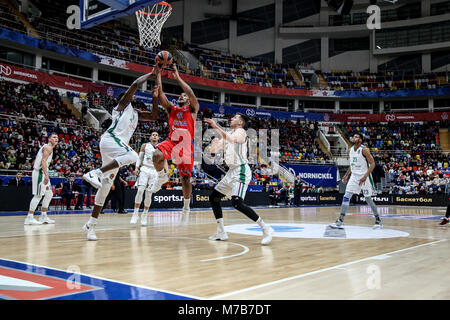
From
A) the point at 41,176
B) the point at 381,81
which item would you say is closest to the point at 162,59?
the point at 41,176

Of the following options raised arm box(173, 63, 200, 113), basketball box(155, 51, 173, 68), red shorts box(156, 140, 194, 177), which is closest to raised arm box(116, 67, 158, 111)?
basketball box(155, 51, 173, 68)

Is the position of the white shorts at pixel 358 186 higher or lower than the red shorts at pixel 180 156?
lower

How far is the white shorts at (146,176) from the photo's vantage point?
9.83 meters

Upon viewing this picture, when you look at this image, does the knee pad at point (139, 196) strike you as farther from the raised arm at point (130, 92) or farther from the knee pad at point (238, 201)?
the knee pad at point (238, 201)

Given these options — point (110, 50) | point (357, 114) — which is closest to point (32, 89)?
point (110, 50)

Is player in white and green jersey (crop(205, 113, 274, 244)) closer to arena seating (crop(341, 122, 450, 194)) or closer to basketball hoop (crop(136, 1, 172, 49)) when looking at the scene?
basketball hoop (crop(136, 1, 172, 49))

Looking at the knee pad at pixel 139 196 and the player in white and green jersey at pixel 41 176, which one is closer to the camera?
the player in white and green jersey at pixel 41 176

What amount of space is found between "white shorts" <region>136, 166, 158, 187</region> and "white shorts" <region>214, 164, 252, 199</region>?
3.91 m

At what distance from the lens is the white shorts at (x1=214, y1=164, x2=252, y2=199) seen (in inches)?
240

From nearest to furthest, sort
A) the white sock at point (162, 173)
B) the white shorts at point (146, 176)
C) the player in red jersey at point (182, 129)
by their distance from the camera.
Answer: the player in red jersey at point (182, 129) < the white sock at point (162, 173) < the white shorts at point (146, 176)

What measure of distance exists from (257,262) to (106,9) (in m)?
7.36

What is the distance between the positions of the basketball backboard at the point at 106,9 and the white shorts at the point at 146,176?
3.66 metres

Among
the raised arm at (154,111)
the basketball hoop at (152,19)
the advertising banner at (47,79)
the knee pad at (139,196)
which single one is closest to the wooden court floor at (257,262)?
the raised arm at (154,111)

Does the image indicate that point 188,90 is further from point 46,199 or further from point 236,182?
point 46,199
